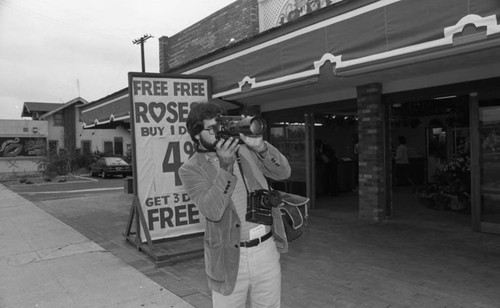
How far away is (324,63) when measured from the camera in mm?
4332

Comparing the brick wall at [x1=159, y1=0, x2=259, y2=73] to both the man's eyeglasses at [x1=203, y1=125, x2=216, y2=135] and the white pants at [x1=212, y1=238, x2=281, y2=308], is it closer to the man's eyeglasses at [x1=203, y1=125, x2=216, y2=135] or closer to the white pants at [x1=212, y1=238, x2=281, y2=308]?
the man's eyeglasses at [x1=203, y1=125, x2=216, y2=135]

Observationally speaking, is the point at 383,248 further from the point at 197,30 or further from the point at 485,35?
the point at 197,30

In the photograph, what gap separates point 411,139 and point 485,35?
35.1 feet

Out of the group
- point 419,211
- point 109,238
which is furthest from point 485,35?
point 109,238

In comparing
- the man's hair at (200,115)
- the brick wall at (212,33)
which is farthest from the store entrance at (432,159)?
the man's hair at (200,115)

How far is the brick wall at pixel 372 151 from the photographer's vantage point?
7.16m

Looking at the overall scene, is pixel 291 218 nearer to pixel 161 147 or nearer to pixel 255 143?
pixel 255 143

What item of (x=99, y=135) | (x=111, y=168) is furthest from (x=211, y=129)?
(x=99, y=135)

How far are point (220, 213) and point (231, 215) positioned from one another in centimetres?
11

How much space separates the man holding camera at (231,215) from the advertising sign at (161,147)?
3339mm

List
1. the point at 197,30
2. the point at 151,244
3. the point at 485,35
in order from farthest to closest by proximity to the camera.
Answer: the point at 197,30 < the point at 151,244 < the point at 485,35

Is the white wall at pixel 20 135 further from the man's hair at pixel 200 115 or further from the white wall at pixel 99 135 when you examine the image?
the man's hair at pixel 200 115

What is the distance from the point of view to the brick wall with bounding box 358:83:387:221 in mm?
7164

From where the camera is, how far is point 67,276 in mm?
5035
